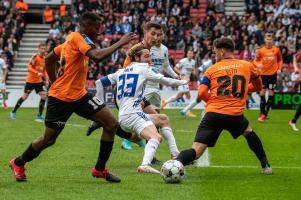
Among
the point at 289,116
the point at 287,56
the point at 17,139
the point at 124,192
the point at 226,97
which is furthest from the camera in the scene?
the point at 287,56

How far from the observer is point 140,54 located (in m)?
11.4

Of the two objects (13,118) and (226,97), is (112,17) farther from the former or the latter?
(226,97)

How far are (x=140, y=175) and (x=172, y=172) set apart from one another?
38.3 inches

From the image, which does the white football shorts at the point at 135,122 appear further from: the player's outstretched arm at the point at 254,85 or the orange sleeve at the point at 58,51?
the player's outstretched arm at the point at 254,85

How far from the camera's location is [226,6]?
42312mm

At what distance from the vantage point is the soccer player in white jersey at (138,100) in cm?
1105

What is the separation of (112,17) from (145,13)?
1.83 m

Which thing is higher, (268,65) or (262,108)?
(268,65)

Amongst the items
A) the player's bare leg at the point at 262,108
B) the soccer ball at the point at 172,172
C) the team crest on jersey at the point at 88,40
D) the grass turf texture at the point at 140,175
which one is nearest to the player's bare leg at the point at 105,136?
the grass turf texture at the point at 140,175

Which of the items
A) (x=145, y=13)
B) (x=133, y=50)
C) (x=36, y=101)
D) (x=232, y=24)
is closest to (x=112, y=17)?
(x=145, y=13)

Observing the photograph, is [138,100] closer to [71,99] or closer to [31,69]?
[71,99]

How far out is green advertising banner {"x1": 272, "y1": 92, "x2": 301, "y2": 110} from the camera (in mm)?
30609

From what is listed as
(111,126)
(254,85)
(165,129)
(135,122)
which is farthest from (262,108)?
(111,126)

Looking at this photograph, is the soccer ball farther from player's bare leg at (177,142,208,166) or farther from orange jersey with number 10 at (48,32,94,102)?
orange jersey with number 10 at (48,32,94,102)
